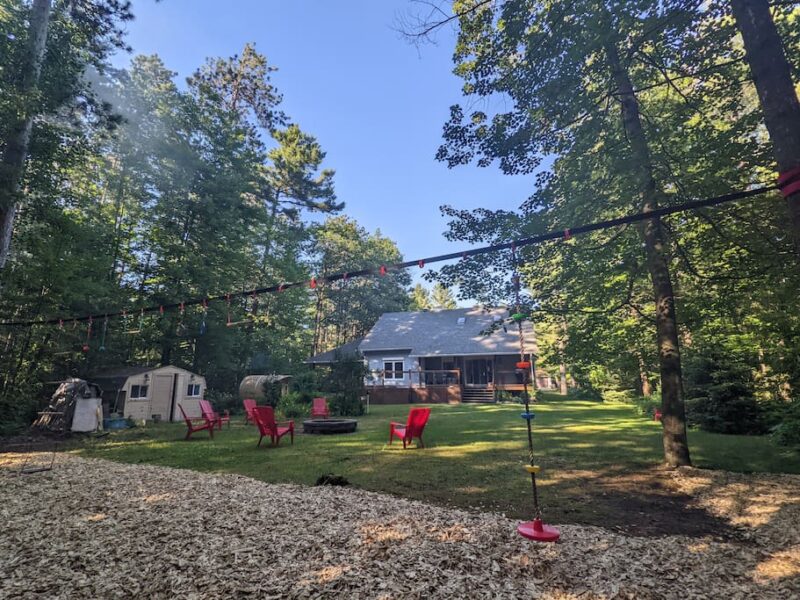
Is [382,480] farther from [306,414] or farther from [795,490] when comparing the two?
[306,414]

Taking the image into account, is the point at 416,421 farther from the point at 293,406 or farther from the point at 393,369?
the point at 393,369

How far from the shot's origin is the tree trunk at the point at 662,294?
670 cm

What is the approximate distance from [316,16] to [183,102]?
16.9 m

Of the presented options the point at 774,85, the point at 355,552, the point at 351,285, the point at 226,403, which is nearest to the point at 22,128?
the point at 355,552

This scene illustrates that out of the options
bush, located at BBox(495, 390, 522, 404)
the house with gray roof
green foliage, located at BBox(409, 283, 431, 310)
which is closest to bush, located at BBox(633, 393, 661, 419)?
bush, located at BBox(495, 390, 522, 404)

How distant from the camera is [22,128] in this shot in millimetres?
9789

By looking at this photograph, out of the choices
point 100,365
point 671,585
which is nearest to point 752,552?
point 671,585

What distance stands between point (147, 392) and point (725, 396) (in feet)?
66.5

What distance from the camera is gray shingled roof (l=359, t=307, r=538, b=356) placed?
25.0 meters

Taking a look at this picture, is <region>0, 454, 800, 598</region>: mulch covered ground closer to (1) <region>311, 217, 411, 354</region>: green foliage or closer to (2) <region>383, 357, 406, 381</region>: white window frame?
(2) <region>383, 357, 406, 381</region>: white window frame

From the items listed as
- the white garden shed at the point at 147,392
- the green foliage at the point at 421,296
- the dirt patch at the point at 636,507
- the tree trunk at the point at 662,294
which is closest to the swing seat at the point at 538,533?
the dirt patch at the point at 636,507

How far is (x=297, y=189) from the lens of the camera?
31.2 metres

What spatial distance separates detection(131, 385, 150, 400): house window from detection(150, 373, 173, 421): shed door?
0.31 m

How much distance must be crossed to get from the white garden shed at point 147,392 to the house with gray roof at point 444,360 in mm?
8167
